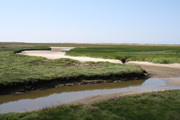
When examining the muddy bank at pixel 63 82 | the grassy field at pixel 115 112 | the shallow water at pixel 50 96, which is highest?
the grassy field at pixel 115 112

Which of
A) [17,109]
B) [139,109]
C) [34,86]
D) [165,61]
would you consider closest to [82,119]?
[139,109]

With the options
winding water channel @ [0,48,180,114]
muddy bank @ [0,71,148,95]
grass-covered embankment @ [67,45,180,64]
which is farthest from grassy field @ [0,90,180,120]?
grass-covered embankment @ [67,45,180,64]

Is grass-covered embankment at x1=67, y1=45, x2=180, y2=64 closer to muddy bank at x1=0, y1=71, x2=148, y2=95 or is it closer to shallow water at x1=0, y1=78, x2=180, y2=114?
muddy bank at x1=0, y1=71, x2=148, y2=95

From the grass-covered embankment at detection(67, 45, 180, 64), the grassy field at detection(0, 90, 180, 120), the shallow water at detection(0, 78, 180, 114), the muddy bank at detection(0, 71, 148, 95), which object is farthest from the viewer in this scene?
the grass-covered embankment at detection(67, 45, 180, 64)

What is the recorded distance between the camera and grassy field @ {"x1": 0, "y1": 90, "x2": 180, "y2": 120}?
30.1ft

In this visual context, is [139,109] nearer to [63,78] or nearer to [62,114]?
[62,114]

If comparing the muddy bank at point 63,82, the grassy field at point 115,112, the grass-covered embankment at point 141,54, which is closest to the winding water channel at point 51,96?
the muddy bank at point 63,82

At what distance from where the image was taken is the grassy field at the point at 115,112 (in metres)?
9.18

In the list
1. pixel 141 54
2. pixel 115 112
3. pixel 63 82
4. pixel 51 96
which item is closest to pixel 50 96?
pixel 51 96

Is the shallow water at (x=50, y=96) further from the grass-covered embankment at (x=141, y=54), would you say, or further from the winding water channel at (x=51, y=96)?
the grass-covered embankment at (x=141, y=54)

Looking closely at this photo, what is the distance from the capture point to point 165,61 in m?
36.7

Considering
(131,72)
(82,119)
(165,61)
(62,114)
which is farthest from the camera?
(165,61)

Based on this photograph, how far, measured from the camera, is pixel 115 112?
32.6ft

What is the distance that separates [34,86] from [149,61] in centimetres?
2719
